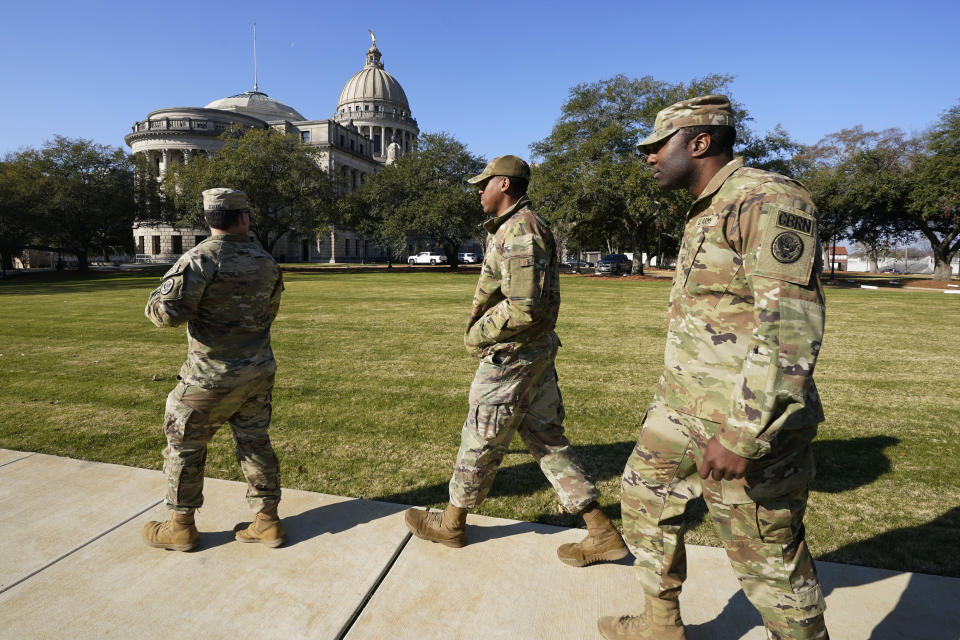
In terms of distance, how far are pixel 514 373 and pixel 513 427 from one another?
330 mm

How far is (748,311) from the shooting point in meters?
1.91

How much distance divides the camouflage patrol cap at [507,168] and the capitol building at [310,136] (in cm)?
4753

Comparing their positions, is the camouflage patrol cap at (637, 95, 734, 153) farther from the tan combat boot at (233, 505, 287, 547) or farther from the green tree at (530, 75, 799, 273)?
the green tree at (530, 75, 799, 273)

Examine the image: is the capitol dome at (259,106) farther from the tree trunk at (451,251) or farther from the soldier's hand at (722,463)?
the soldier's hand at (722,463)

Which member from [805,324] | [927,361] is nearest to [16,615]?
[805,324]

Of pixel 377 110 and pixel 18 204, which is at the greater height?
pixel 377 110

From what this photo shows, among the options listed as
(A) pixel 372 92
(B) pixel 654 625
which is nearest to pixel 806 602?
(B) pixel 654 625

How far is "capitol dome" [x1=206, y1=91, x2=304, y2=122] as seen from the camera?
90.7 m

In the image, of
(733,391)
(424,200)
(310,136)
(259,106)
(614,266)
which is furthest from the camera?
(259,106)

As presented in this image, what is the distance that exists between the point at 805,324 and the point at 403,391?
5.75 metres

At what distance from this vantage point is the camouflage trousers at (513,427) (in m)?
2.88

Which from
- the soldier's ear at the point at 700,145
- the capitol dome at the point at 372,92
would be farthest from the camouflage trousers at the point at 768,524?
the capitol dome at the point at 372,92

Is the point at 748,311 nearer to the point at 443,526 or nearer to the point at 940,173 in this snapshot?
the point at 443,526

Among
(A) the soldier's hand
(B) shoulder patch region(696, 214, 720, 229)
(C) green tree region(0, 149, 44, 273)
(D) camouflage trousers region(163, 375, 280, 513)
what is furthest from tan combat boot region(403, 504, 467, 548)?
(C) green tree region(0, 149, 44, 273)
